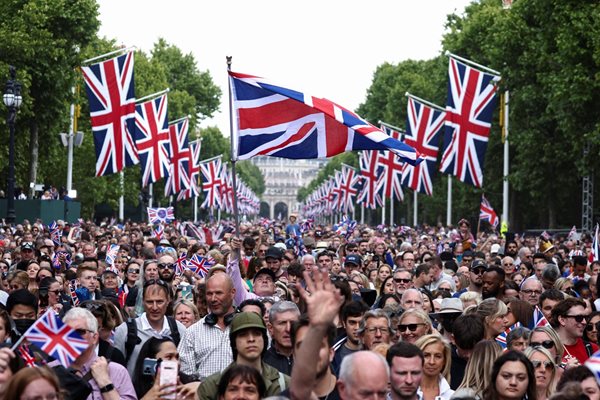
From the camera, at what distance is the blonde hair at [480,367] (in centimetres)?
888

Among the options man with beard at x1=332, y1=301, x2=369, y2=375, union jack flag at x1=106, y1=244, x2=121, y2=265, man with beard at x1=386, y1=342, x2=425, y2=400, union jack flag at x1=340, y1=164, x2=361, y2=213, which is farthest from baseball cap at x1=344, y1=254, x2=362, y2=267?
union jack flag at x1=340, y1=164, x2=361, y2=213

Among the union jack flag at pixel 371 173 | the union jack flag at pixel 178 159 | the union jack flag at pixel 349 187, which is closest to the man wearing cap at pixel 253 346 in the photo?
the union jack flag at pixel 178 159

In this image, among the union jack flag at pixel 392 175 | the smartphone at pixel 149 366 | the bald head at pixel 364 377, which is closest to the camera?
the bald head at pixel 364 377

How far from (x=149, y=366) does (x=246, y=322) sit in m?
0.88

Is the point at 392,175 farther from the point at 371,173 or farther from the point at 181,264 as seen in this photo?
the point at 181,264

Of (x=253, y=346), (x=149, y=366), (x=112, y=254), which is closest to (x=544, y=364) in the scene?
(x=253, y=346)

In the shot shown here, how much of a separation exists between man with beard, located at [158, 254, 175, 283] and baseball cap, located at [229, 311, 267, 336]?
625cm

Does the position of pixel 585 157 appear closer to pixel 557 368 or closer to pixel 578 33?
pixel 578 33

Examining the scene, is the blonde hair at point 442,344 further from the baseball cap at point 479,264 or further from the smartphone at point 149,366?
the baseball cap at point 479,264

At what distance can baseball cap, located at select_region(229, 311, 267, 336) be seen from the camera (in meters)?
8.60

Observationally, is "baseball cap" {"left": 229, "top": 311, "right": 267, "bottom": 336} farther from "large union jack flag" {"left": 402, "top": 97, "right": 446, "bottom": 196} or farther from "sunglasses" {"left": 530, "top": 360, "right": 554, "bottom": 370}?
"large union jack flag" {"left": 402, "top": 97, "right": 446, "bottom": 196}

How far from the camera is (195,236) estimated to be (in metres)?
31.6

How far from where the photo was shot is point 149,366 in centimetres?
912

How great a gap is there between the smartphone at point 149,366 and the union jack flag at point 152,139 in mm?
28221
